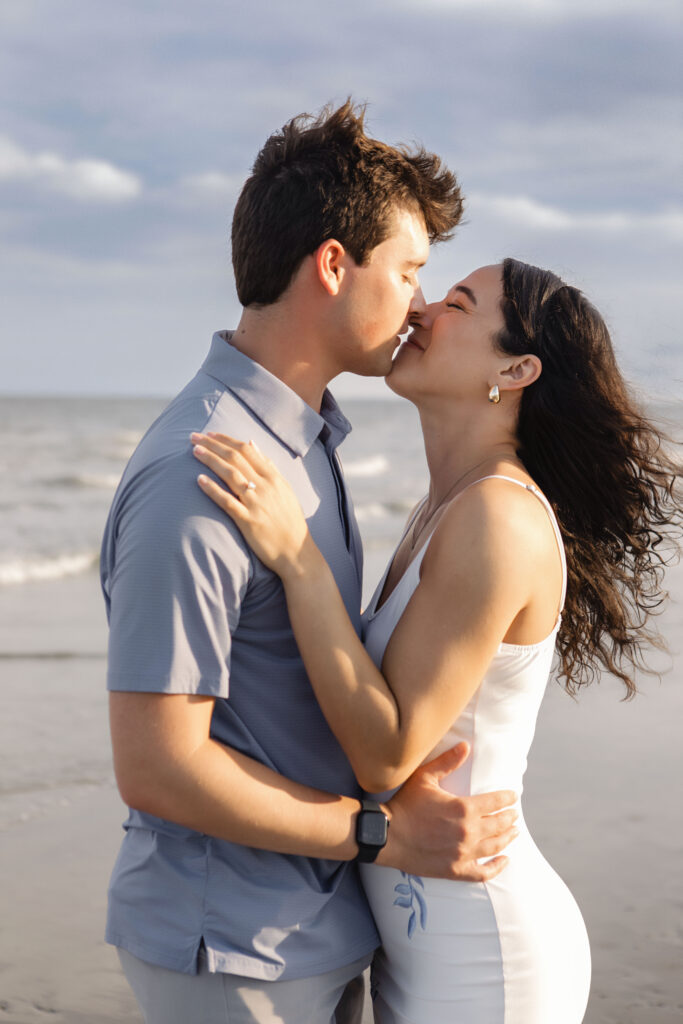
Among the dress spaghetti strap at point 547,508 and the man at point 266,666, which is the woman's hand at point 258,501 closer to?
the man at point 266,666

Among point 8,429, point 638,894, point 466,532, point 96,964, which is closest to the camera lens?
point 466,532

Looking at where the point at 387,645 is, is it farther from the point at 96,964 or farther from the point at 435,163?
the point at 96,964

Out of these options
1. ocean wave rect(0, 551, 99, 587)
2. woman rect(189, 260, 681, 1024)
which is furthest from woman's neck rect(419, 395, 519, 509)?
ocean wave rect(0, 551, 99, 587)

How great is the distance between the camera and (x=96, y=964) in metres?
4.02

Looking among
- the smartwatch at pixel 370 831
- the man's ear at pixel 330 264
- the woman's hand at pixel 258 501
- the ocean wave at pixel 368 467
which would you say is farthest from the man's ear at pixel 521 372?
the ocean wave at pixel 368 467

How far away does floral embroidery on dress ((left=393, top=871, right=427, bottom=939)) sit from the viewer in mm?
2121

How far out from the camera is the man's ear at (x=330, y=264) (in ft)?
7.18

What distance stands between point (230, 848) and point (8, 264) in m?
49.9

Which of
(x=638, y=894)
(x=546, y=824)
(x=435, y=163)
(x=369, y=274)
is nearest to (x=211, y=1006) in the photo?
(x=369, y=274)

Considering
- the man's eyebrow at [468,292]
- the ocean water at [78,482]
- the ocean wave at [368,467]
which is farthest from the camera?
the ocean wave at [368,467]

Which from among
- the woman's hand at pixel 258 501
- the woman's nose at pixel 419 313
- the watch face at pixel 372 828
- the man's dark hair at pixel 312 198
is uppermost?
the man's dark hair at pixel 312 198

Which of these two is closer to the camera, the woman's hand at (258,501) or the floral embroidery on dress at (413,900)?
the woman's hand at (258,501)

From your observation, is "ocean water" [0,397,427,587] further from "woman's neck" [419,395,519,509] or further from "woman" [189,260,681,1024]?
"woman" [189,260,681,1024]

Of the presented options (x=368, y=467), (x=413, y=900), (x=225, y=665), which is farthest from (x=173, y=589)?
(x=368, y=467)
